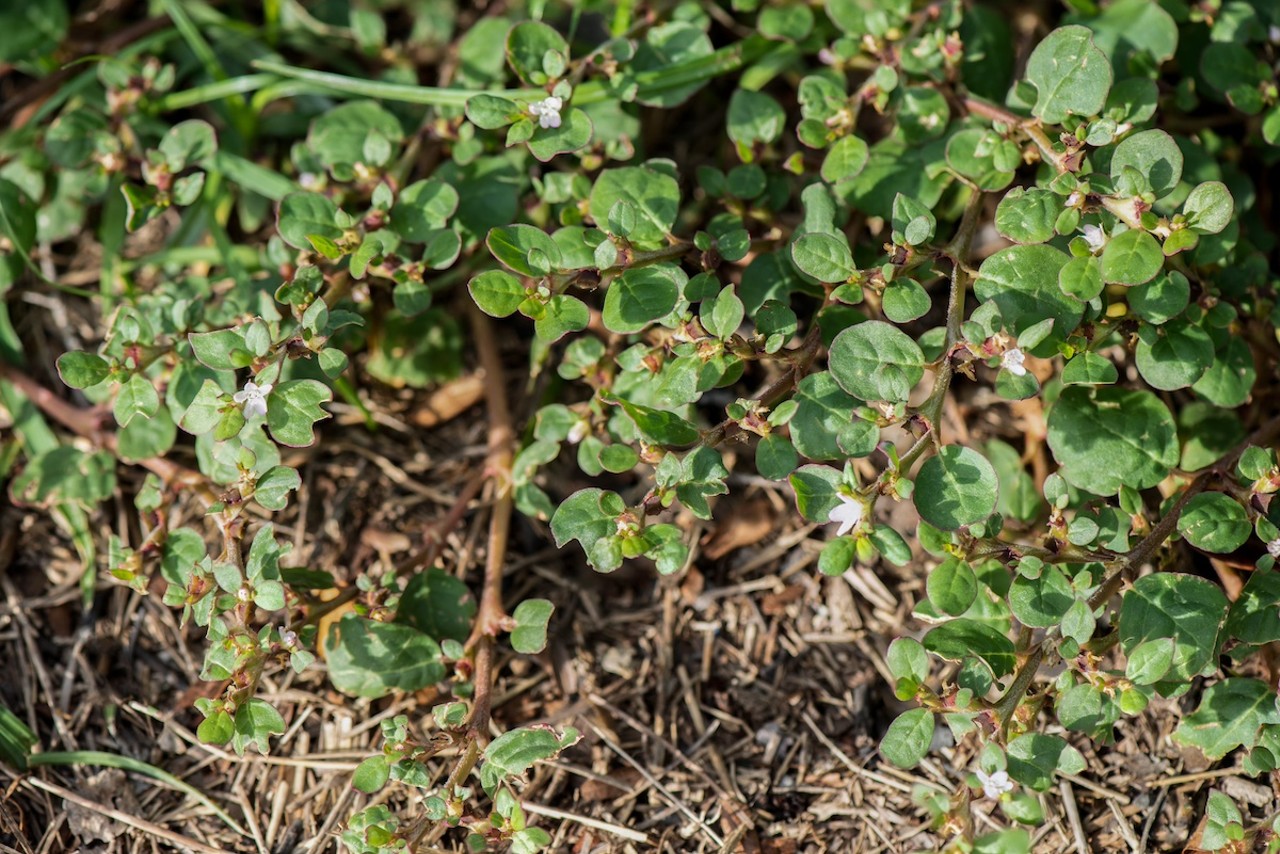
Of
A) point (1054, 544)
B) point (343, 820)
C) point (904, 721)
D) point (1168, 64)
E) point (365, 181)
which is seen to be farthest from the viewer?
point (1168, 64)

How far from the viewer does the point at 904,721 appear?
7.36 feet

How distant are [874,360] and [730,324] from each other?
32cm

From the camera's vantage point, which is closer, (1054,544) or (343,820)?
(1054,544)

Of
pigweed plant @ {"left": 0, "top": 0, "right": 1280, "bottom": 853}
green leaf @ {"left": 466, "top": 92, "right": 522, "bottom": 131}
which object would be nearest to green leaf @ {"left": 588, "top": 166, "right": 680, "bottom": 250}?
pigweed plant @ {"left": 0, "top": 0, "right": 1280, "bottom": 853}

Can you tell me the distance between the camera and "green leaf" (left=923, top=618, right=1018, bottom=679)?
237 centimetres

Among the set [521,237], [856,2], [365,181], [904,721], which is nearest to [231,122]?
[365,181]

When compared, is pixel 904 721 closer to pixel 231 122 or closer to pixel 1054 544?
pixel 1054 544

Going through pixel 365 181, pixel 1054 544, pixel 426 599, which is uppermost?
pixel 365 181

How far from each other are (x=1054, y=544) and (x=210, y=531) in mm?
2205

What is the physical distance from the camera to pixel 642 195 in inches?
107

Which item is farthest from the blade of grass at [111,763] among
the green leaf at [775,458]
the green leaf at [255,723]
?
the green leaf at [775,458]

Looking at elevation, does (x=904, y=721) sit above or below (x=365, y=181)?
below

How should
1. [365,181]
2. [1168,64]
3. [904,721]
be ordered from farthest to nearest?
1. [1168,64]
2. [365,181]
3. [904,721]

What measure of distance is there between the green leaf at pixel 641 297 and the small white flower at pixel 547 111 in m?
0.44
